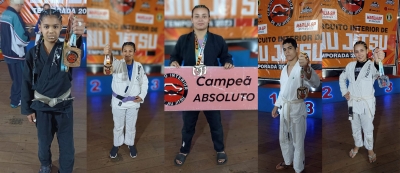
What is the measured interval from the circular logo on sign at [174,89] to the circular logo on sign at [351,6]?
1.24m

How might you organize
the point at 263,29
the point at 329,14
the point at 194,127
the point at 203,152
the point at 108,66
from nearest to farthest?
the point at 108,66 → the point at 329,14 → the point at 263,29 → the point at 194,127 → the point at 203,152

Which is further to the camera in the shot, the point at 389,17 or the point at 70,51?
the point at 389,17

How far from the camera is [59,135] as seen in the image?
87.7 inches

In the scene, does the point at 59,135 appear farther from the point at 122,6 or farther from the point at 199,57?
the point at 199,57

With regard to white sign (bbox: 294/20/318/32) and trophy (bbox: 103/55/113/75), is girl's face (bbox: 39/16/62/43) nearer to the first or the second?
trophy (bbox: 103/55/113/75)

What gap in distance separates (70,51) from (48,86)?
30cm

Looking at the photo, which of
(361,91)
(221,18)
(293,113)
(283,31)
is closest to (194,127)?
(293,113)

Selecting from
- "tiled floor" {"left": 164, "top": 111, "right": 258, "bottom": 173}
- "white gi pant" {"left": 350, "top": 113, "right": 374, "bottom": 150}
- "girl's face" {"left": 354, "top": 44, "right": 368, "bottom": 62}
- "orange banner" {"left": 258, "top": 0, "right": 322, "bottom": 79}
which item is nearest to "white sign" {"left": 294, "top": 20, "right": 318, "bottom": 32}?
"orange banner" {"left": 258, "top": 0, "right": 322, "bottom": 79}

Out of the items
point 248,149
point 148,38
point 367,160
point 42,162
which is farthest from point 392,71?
point 42,162

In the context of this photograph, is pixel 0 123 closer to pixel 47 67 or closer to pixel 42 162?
pixel 42 162

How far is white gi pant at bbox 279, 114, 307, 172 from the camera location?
206cm

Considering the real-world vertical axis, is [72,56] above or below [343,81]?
above

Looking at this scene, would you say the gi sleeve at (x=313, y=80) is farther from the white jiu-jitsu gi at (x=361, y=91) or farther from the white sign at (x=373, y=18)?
the white sign at (x=373, y=18)

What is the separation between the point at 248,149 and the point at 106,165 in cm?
112
